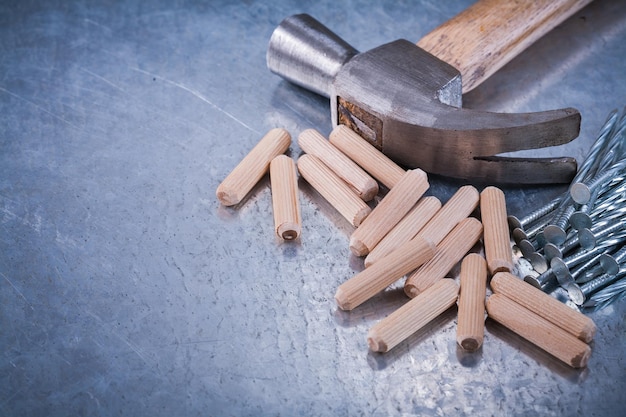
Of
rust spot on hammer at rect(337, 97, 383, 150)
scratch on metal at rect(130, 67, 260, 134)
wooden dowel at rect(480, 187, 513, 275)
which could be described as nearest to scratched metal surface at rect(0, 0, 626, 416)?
scratch on metal at rect(130, 67, 260, 134)

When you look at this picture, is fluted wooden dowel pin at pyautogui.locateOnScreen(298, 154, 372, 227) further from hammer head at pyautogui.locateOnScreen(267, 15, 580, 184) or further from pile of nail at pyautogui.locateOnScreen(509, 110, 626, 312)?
pile of nail at pyautogui.locateOnScreen(509, 110, 626, 312)

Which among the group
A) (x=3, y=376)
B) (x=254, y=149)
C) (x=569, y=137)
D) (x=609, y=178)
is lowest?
(x=3, y=376)

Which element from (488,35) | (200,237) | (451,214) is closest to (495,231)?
(451,214)

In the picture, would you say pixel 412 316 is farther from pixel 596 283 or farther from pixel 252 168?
pixel 252 168

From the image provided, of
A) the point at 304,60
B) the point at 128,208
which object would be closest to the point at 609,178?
the point at 304,60

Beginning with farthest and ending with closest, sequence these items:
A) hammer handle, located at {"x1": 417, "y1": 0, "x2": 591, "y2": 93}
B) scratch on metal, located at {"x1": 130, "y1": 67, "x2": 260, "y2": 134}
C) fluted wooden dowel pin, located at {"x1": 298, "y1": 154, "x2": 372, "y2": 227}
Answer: scratch on metal, located at {"x1": 130, "y1": 67, "x2": 260, "y2": 134}
hammer handle, located at {"x1": 417, "y1": 0, "x2": 591, "y2": 93}
fluted wooden dowel pin, located at {"x1": 298, "y1": 154, "x2": 372, "y2": 227}

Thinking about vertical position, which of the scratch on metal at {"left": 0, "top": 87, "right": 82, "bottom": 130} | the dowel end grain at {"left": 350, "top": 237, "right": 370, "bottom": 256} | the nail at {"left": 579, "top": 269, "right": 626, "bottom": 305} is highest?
the nail at {"left": 579, "top": 269, "right": 626, "bottom": 305}

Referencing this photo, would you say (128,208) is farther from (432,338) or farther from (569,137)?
(569,137)
